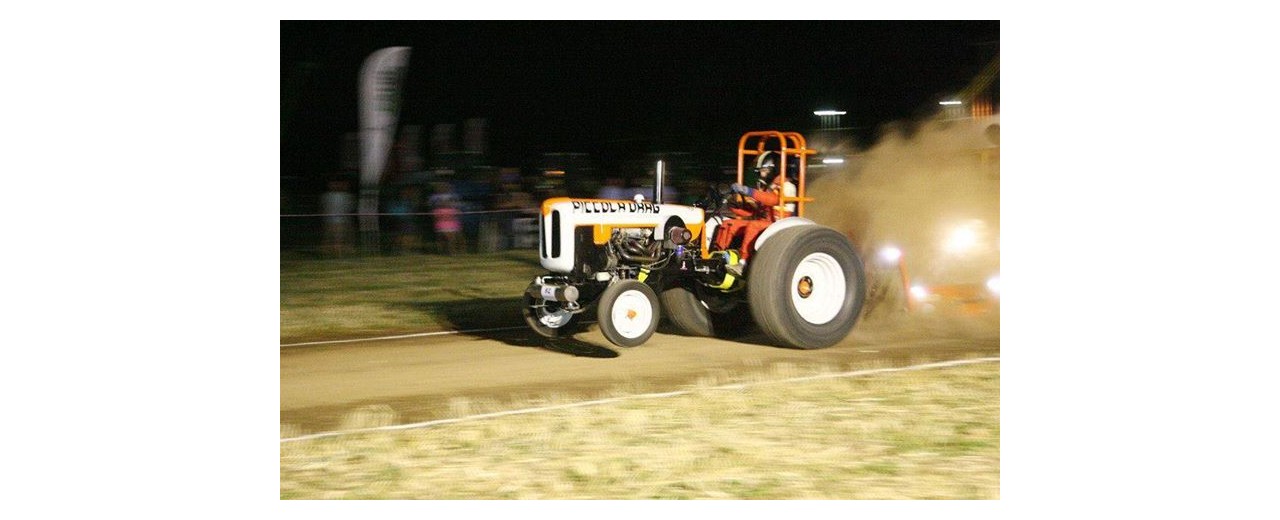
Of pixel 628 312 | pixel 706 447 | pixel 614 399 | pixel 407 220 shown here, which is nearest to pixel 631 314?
pixel 628 312

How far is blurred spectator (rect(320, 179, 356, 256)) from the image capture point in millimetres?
16734

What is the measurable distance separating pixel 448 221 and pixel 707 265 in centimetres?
845

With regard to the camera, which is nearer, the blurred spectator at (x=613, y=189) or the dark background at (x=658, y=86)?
the blurred spectator at (x=613, y=189)

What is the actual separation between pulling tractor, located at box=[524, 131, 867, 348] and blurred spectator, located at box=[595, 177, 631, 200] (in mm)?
5613

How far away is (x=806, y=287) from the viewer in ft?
28.8

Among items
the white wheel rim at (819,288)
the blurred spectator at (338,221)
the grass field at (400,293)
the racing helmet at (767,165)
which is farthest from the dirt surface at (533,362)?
the blurred spectator at (338,221)

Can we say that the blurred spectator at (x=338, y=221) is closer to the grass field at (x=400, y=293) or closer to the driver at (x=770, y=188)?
the grass field at (x=400, y=293)

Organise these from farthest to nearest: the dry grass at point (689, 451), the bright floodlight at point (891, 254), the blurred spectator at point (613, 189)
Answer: the blurred spectator at point (613, 189), the bright floodlight at point (891, 254), the dry grass at point (689, 451)

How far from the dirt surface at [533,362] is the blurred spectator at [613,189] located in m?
5.30

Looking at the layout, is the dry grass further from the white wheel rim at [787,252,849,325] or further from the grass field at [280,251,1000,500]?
the white wheel rim at [787,252,849,325]

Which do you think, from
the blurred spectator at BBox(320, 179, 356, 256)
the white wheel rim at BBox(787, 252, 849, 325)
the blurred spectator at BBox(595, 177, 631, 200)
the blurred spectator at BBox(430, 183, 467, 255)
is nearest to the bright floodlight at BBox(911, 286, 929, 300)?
the white wheel rim at BBox(787, 252, 849, 325)

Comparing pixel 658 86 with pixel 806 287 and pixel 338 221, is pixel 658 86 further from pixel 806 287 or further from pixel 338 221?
pixel 806 287

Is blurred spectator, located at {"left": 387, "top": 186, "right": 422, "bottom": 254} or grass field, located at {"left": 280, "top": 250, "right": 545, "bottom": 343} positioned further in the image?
blurred spectator, located at {"left": 387, "top": 186, "right": 422, "bottom": 254}

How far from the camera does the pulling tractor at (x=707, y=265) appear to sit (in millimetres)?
8375
